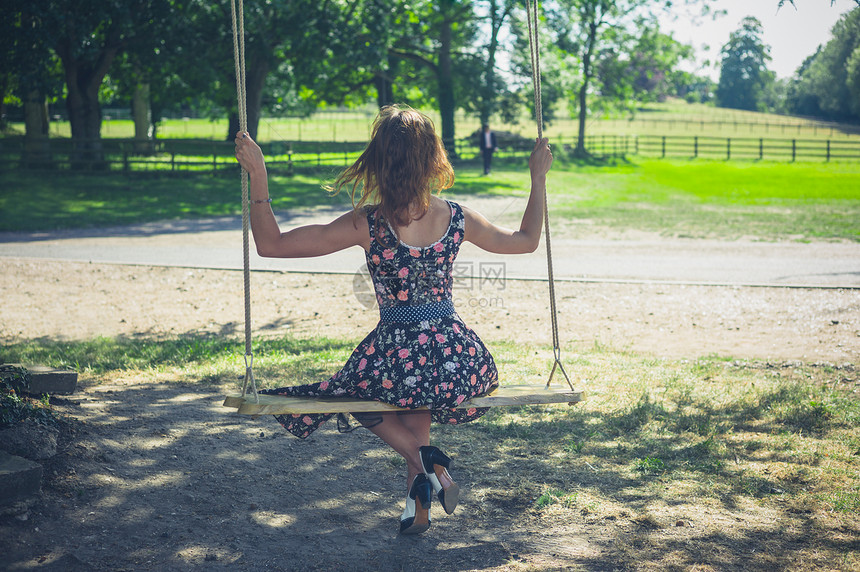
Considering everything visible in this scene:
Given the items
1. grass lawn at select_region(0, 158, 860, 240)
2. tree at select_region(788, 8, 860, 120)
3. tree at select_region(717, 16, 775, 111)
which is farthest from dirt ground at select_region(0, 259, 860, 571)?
tree at select_region(717, 16, 775, 111)

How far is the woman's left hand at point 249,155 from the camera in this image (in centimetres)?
316

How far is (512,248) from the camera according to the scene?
3393 millimetres

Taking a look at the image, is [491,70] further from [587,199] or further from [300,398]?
[300,398]

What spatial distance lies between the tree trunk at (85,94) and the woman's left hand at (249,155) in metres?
19.6

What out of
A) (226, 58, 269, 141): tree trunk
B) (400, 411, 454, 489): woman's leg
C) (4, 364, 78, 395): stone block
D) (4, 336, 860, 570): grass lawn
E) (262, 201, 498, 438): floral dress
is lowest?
(4, 336, 860, 570): grass lawn

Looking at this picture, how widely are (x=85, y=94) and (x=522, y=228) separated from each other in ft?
72.4

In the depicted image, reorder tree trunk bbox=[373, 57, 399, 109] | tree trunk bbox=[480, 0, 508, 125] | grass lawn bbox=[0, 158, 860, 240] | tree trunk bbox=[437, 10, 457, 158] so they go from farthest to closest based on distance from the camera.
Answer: tree trunk bbox=[373, 57, 399, 109]
tree trunk bbox=[437, 10, 457, 158]
tree trunk bbox=[480, 0, 508, 125]
grass lawn bbox=[0, 158, 860, 240]

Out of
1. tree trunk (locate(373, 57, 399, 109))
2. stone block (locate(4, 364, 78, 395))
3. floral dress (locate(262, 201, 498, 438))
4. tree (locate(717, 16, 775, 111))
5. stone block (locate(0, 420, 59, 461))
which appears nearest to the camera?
floral dress (locate(262, 201, 498, 438))

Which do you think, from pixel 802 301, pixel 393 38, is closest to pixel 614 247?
pixel 802 301

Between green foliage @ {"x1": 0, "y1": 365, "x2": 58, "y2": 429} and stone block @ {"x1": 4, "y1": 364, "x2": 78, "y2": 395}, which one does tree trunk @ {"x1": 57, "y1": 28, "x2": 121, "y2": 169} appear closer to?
stone block @ {"x1": 4, "y1": 364, "x2": 78, "y2": 395}

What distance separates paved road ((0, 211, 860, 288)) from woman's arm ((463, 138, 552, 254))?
22.1 ft

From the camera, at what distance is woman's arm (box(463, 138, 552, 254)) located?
334 cm

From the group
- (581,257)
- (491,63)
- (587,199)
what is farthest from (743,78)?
(581,257)

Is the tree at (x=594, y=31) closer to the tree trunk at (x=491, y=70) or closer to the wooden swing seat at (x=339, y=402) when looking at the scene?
the tree trunk at (x=491, y=70)
